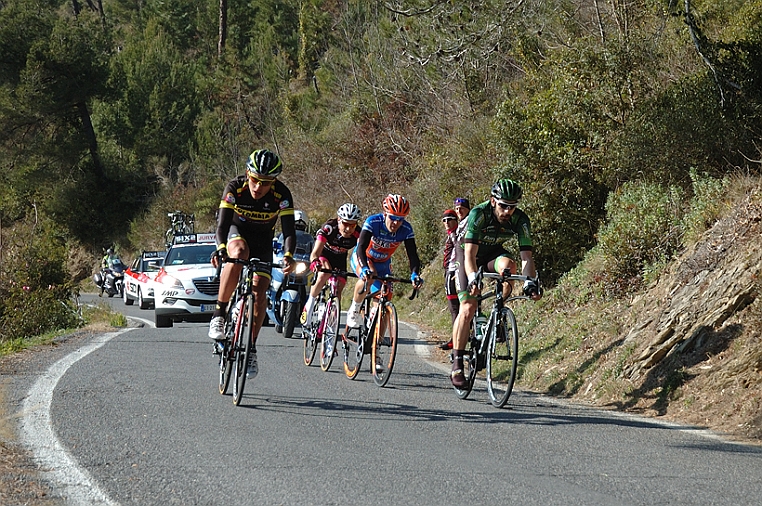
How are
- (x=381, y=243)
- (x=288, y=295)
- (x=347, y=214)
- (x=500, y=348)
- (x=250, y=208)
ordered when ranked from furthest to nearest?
(x=288, y=295) → (x=347, y=214) → (x=381, y=243) → (x=500, y=348) → (x=250, y=208)

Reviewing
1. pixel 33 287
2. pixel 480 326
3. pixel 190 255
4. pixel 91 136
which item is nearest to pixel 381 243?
pixel 480 326

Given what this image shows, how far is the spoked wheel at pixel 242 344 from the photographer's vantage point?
30.5 feet

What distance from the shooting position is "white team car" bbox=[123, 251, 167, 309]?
96.9 feet

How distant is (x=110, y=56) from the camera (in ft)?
191

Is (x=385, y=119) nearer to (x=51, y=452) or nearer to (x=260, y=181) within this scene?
(x=260, y=181)

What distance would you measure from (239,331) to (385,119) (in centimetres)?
3144

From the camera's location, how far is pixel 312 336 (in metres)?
13.0

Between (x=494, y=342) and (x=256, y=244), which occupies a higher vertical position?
(x=256, y=244)

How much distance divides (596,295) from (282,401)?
5.98 metres

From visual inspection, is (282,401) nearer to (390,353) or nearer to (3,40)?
(390,353)

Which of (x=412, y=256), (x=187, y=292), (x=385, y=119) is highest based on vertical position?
(x=385, y=119)

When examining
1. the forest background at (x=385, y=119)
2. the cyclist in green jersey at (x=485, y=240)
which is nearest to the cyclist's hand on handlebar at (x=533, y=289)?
the cyclist in green jersey at (x=485, y=240)

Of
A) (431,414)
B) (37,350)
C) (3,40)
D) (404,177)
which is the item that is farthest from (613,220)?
(3,40)

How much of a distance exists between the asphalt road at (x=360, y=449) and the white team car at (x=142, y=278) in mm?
18534
